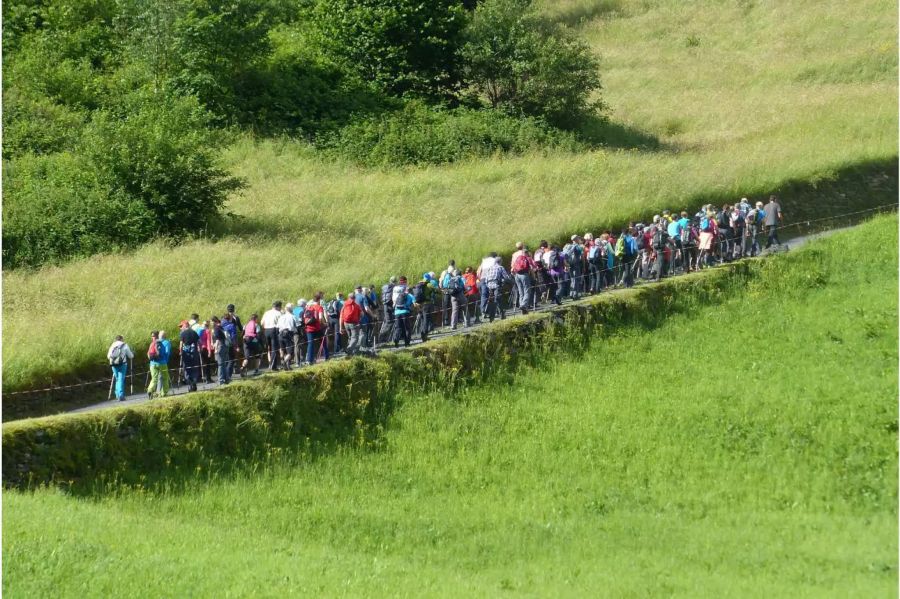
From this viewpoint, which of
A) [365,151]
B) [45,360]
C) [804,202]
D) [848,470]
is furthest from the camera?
[365,151]

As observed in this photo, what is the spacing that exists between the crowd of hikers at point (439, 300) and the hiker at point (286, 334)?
0.07 ft

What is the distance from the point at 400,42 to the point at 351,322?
92.2 feet

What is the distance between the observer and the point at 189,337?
26516 mm

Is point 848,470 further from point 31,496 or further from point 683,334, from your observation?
point 31,496

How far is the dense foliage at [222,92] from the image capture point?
38625 mm

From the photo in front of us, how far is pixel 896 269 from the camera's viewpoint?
1419 inches

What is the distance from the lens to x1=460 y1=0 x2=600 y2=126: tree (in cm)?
5281

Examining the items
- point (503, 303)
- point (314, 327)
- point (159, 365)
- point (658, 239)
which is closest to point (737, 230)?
point (658, 239)

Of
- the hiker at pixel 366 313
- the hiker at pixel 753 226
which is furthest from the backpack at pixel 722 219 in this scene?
the hiker at pixel 366 313

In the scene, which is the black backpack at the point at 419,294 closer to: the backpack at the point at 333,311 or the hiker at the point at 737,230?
the backpack at the point at 333,311

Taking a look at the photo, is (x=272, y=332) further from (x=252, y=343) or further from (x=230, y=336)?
(x=230, y=336)

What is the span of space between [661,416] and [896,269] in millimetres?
12093

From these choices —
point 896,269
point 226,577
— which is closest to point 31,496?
point 226,577

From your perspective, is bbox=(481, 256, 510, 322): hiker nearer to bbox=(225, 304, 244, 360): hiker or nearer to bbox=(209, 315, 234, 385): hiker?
bbox=(225, 304, 244, 360): hiker
